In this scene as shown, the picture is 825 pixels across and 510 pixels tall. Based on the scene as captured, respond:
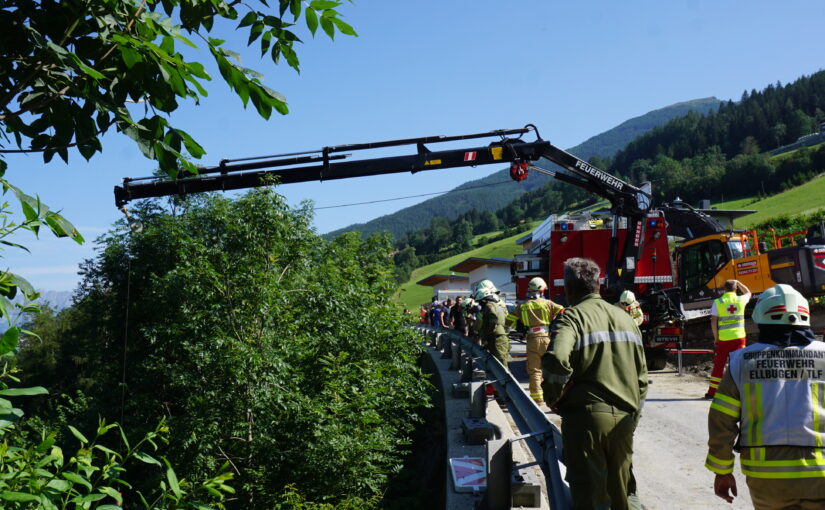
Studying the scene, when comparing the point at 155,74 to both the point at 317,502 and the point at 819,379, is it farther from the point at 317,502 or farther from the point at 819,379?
the point at 317,502

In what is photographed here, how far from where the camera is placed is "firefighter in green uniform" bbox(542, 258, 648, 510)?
4.06m

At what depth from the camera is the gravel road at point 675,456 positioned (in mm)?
5770

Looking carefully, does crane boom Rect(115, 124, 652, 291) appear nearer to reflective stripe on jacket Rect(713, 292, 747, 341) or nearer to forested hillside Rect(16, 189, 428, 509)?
forested hillside Rect(16, 189, 428, 509)

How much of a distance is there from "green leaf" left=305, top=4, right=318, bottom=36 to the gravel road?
489cm

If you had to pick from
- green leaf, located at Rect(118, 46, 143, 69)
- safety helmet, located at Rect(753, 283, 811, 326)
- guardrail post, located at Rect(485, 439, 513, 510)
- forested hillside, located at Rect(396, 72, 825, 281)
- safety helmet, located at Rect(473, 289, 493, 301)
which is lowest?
guardrail post, located at Rect(485, 439, 513, 510)

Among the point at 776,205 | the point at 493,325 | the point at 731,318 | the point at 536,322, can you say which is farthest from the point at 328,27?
the point at 776,205

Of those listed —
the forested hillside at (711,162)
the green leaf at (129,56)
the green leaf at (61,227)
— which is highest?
the forested hillside at (711,162)

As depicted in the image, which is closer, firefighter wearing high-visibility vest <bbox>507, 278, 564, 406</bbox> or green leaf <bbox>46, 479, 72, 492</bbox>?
green leaf <bbox>46, 479, 72, 492</bbox>

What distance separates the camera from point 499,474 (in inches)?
185

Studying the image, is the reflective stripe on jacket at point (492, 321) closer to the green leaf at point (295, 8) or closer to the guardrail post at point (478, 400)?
the guardrail post at point (478, 400)

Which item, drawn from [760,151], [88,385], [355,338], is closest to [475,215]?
[760,151]

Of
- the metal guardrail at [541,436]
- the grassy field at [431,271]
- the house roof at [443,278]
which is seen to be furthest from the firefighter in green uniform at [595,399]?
the grassy field at [431,271]

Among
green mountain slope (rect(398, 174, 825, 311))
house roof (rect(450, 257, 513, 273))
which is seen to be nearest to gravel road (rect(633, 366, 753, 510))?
green mountain slope (rect(398, 174, 825, 311))

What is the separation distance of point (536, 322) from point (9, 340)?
7.90 metres
